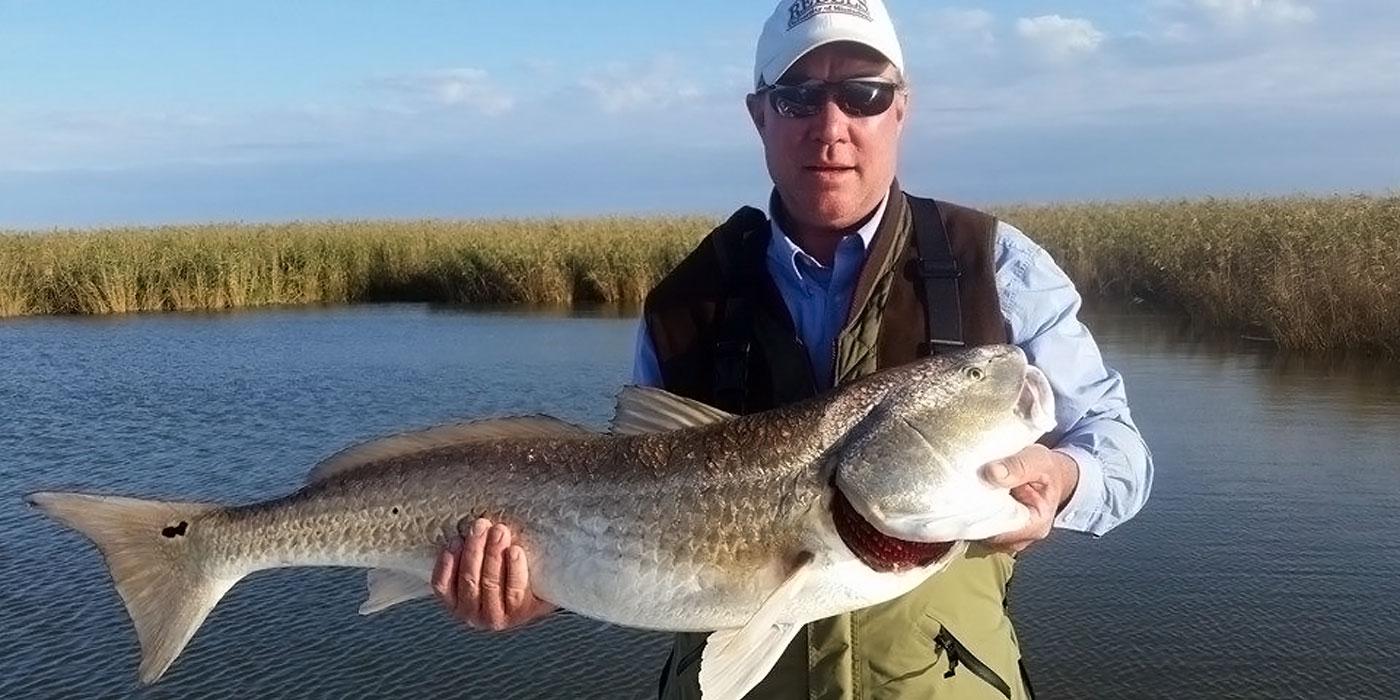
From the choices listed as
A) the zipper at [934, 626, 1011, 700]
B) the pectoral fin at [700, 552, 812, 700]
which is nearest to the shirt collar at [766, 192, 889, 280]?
the pectoral fin at [700, 552, 812, 700]

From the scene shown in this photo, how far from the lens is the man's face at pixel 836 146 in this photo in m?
3.20

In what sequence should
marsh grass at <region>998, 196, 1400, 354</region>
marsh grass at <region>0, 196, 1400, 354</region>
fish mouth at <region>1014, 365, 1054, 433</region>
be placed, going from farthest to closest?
marsh grass at <region>0, 196, 1400, 354</region> < marsh grass at <region>998, 196, 1400, 354</region> < fish mouth at <region>1014, 365, 1054, 433</region>

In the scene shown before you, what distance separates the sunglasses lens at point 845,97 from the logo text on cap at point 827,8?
190mm

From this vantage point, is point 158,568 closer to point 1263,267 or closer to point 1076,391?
point 1076,391

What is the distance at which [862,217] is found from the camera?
3326 mm

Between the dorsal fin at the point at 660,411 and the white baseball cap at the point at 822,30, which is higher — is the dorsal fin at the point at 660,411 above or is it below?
below

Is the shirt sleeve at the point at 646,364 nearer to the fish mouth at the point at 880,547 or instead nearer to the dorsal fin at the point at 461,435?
the dorsal fin at the point at 461,435

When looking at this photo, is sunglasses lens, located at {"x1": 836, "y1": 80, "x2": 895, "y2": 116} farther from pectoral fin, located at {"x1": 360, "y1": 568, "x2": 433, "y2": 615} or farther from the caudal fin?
the caudal fin

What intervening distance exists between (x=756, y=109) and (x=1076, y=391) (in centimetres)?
129

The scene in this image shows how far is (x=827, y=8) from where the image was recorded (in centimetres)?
318

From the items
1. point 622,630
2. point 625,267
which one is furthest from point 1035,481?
point 625,267

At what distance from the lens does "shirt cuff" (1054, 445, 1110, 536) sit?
2842 millimetres

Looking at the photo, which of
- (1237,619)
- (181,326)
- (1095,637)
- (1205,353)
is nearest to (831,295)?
(1095,637)

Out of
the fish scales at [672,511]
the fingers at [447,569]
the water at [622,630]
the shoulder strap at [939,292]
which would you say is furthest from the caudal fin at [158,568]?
the water at [622,630]
